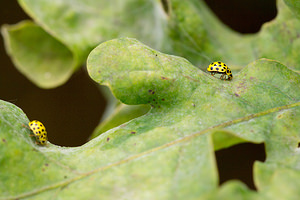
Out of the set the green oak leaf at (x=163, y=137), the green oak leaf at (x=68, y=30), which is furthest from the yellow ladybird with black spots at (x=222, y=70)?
the green oak leaf at (x=68, y=30)

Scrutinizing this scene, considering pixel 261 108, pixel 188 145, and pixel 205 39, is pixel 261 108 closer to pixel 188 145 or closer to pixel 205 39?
pixel 188 145

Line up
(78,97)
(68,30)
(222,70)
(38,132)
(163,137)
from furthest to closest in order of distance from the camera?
(78,97), (68,30), (222,70), (38,132), (163,137)

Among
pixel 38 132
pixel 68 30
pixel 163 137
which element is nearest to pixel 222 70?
pixel 163 137

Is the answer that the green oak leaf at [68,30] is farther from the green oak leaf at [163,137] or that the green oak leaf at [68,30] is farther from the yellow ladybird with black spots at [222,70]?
the green oak leaf at [163,137]

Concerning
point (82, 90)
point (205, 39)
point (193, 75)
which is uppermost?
point (193, 75)

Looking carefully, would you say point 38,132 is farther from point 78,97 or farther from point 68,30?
point 78,97

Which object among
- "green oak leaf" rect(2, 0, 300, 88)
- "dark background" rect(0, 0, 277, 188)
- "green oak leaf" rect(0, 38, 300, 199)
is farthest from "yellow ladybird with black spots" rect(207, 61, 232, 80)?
"dark background" rect(0, 0, 277, 188)

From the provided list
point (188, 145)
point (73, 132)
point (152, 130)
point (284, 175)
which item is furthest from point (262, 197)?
point (73, 132)
